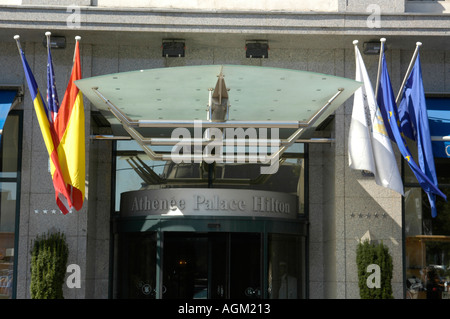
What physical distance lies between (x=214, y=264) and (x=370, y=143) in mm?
4015

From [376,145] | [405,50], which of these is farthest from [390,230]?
[405,50]

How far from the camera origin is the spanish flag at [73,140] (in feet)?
42.3

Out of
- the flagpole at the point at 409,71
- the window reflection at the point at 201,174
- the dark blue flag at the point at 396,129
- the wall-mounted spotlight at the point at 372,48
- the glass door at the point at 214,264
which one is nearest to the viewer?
the dark blue flag at the point at 396,129

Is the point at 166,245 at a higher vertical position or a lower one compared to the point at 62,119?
lower

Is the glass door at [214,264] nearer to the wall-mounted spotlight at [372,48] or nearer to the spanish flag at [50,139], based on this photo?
the spanish flag at [50,139]

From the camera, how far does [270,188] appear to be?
15336mm

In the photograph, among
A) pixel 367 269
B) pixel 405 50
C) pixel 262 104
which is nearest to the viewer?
pixel 262 104

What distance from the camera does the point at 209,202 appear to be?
Answer: 14.6 metres

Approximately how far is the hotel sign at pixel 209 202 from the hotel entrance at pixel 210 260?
176 mm

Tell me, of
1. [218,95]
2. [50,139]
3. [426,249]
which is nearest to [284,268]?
[426,249]

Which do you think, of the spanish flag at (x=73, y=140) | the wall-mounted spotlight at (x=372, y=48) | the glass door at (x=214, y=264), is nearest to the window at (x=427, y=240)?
the wall-mounted spotlight at (x=372, y=48)
